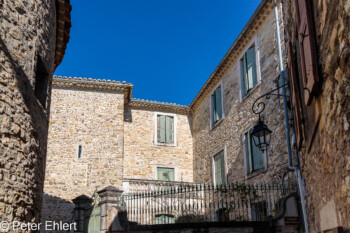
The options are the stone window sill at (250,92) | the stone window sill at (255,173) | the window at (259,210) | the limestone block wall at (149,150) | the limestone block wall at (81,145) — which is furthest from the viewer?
the limestone block wall at (149,150)

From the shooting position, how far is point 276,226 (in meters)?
8.20

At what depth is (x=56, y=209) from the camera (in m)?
14.5

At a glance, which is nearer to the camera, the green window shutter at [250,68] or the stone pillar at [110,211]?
the stone pillar at [110,211]

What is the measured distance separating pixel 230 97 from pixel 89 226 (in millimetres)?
6757

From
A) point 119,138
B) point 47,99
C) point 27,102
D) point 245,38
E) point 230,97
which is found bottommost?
point 27,102

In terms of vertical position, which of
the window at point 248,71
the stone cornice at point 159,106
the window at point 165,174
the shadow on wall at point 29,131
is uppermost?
the stone cornice at point 159,106

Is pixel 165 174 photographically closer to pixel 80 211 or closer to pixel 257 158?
pixel 80 211

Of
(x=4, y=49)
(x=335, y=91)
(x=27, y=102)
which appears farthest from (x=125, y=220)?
(x=335, y=91)

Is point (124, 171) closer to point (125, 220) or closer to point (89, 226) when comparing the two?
point (89, 226)

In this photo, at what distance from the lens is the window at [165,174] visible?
17.4m

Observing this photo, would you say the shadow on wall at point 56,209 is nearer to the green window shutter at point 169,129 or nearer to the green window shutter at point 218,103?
the green window shutter at point 169,129

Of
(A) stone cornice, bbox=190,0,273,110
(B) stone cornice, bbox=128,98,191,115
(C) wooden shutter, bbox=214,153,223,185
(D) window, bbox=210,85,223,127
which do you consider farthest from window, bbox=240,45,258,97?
(B) stone cornice, bbox=128,98,191,115

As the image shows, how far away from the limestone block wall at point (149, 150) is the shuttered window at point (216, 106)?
2881 millimetres

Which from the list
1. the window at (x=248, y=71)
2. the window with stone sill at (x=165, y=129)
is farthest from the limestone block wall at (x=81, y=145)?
→ the window at (x=248, y=71)
